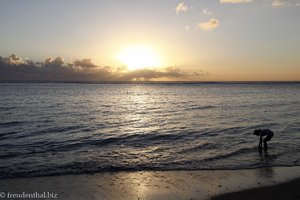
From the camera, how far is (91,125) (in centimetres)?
2975

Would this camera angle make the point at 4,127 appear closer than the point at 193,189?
No

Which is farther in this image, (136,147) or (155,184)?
(136,147)

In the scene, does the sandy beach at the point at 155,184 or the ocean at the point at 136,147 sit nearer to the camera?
the sandy beach at the point at 155,184

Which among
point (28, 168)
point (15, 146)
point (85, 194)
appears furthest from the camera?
point (15, 146)

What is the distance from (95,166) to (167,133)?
10613 mm

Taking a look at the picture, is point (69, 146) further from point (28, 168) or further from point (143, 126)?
point (143, 126)

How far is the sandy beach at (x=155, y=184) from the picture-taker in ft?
37.3

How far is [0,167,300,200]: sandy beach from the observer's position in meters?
11.4

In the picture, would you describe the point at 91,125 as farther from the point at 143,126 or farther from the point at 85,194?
the point at 85,194

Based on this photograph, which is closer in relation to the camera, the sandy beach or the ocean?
the sandy beach

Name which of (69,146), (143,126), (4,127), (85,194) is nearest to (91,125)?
(143,126)

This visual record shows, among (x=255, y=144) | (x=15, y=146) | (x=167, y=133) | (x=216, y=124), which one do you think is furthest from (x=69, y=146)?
(x=216, y=124)

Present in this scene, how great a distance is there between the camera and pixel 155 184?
1256cm

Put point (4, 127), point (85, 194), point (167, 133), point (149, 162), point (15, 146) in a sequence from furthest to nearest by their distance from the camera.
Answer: point (4, 127), point (167, 133), point (15, 146), point (149, 162), point (85, 194)
